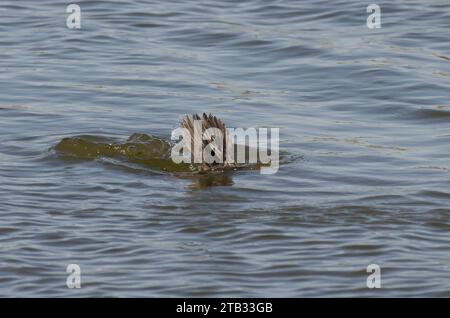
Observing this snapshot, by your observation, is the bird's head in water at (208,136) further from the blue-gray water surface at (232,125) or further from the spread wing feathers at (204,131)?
the blue-gray water surface at (232,125)

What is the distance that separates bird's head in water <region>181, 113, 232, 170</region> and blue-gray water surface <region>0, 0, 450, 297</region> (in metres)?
0.15

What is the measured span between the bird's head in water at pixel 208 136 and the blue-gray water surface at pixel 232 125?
0.15 metres

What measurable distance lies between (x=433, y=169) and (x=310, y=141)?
1296mm

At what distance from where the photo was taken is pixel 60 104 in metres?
11.8

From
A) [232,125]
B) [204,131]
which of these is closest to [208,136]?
[204,131]

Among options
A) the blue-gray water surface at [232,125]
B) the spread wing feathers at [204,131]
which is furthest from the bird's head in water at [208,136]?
the blue-gray water surface at [232,125]

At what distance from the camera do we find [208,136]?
916 cm

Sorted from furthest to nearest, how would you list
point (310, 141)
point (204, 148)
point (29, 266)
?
point (310, 141)
point (204, 148)
point (29, 266)

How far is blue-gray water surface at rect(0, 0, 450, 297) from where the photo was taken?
A: 287 inches

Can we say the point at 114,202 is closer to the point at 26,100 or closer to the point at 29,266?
the point at 29,266

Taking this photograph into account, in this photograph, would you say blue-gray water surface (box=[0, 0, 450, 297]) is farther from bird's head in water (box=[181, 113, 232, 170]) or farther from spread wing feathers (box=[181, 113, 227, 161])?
spread wing feathers (box=[181, 113, 227, 161])

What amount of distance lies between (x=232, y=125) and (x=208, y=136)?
1.78m
